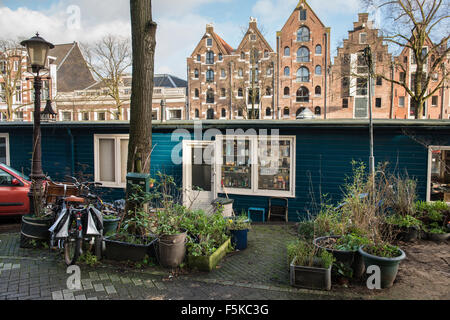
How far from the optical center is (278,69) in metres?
37.1

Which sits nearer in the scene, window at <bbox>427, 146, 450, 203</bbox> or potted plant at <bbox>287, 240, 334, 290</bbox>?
potted plant at <bbox>287, 240, 334, 290</bbox>

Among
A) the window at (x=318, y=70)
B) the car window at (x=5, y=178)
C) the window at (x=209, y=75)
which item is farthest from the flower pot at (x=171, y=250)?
the window at (x=209, y=75)

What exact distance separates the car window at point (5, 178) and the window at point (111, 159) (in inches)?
98.8

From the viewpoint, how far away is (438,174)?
8.07m

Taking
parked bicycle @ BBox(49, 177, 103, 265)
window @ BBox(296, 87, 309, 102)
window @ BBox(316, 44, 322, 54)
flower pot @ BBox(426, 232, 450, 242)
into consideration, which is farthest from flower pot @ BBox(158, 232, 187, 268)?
window @ BBox(316, 44, 322, 54)

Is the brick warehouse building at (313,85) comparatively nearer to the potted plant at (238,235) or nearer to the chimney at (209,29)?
the chimney at (209,29)

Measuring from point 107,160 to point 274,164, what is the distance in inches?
200

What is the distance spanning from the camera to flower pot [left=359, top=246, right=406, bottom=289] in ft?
14.2

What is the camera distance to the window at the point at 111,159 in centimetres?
1029

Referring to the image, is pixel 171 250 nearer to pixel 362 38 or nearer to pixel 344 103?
pixel 344 103

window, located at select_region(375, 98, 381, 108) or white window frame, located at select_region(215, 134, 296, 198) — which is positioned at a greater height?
window, located at select_region(375, 98, 381, 108)

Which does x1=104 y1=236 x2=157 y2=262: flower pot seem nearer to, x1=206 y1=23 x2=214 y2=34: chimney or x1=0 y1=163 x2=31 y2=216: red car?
x1=0 y1=163 x2=31 y2=216: red car

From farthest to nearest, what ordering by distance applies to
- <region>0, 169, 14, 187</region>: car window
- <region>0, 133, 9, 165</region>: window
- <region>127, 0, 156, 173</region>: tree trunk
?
<region>0, 133, 9, 165</region>: window < <region>0, 169, 14, 187</region>: car window < <region>127, 0, 156, 173</region>: tree trunk

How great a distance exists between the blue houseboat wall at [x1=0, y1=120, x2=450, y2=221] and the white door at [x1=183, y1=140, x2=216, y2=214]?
23 centimetres
